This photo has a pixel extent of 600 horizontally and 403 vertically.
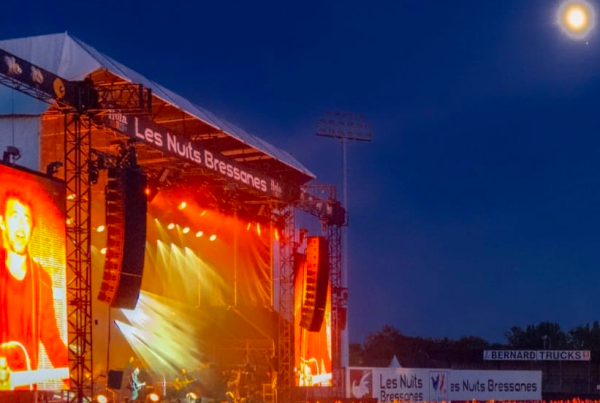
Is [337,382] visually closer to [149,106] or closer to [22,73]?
[149,106]

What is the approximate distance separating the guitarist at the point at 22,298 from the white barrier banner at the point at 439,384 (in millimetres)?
18120

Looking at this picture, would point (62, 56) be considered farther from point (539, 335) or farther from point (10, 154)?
point (539, 335)

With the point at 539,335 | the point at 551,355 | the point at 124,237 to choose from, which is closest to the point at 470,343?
the point at 539,335

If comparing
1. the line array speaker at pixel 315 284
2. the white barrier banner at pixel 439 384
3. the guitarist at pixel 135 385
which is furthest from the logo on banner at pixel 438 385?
the guitarist at pixel 135 385

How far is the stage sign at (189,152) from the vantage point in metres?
19.9

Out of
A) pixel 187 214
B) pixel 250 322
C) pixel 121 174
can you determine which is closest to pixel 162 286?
pixel 187 214

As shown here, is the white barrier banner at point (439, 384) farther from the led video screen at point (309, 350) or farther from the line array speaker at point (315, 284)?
the line array speaker at point (315, 284)

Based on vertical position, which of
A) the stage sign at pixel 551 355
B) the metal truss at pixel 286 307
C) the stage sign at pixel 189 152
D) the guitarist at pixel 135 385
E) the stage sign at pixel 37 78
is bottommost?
the stage sign at pixel 551 355

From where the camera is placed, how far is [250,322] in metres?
30.5

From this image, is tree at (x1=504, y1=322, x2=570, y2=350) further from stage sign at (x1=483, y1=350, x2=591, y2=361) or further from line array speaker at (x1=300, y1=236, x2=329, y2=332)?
line array speaker at (x1=300, y1=236, x2=329, y2=332)

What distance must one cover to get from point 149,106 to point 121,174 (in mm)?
1349

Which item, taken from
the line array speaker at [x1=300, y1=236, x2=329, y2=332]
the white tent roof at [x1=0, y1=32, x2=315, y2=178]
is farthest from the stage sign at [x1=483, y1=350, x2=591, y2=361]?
the white tent roof at [x1=0, y1=32, x2=315, y2=178]

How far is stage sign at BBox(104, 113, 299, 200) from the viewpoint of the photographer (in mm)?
19922

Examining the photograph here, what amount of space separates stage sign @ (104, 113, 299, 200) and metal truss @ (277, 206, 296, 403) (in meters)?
2.57
